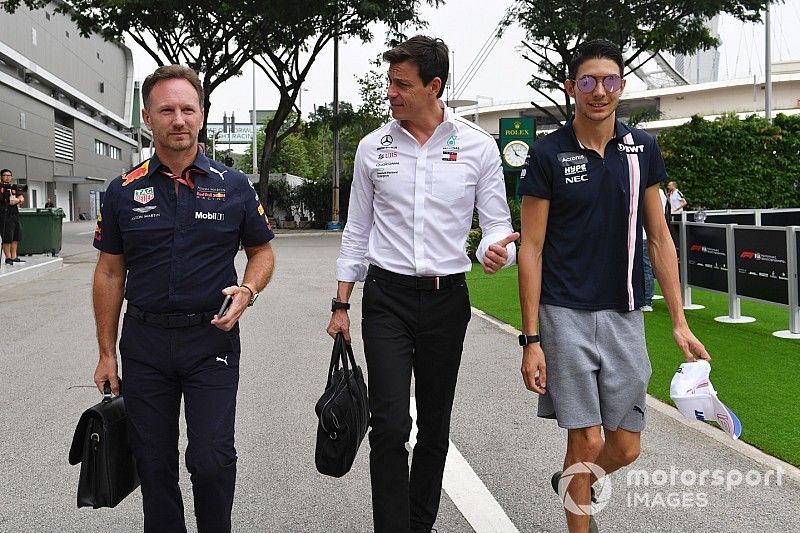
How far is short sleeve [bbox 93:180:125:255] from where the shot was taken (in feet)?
10.9

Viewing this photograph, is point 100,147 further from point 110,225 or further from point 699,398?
point 699,398

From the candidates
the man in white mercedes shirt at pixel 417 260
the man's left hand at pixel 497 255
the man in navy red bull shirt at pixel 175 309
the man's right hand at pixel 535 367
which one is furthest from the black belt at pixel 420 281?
the man in navy red bull shirt at pixel 175 309

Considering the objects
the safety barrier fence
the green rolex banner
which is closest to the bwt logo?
the safety barrier fence

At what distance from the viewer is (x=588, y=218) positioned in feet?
11.3

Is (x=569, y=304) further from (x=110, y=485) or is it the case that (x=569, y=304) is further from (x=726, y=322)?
(x=726, y=322)

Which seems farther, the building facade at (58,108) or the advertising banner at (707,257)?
the building facade at (58,108)

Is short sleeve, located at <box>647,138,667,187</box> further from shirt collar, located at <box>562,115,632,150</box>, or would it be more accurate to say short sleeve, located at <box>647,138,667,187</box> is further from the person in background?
the person in background

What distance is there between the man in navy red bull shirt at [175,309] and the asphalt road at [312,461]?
97 centimetres

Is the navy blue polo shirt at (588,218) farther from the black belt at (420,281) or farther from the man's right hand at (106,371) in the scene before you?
the man's right hand at (106,371)

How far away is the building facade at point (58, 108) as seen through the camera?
5797 cm

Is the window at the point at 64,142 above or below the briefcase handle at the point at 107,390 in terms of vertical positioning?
above

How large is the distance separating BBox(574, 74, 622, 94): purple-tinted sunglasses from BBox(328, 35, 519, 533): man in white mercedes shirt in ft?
1.68

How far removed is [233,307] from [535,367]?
1.16m

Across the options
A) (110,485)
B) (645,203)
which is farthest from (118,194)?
(645,203)
